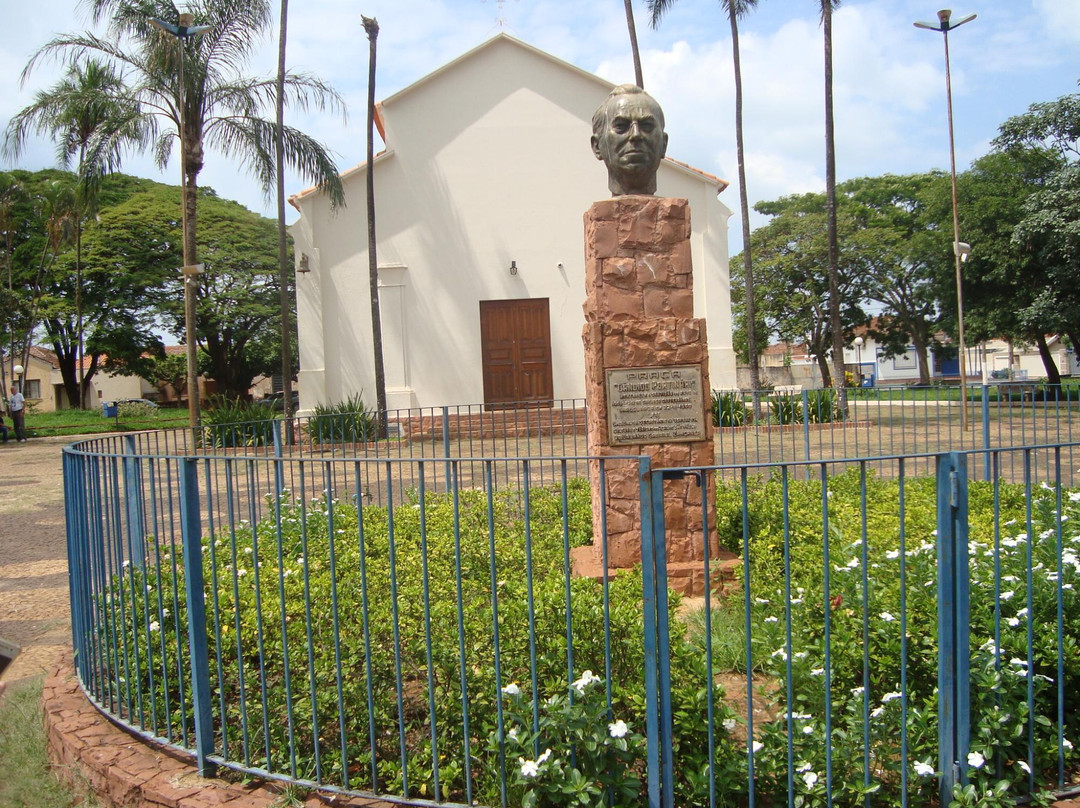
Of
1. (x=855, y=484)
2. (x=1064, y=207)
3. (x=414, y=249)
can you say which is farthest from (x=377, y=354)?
(x=1064, y=207)

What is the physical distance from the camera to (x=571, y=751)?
2.68m

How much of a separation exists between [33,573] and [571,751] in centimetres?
606

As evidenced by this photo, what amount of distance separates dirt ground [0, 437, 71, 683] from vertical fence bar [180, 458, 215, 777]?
2.00 metres

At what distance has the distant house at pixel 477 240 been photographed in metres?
18.8

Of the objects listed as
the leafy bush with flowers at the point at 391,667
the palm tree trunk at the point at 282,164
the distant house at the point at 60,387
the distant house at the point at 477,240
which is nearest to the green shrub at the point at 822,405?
the distant house at the point at 477,240

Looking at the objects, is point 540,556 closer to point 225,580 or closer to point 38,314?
point 225,580

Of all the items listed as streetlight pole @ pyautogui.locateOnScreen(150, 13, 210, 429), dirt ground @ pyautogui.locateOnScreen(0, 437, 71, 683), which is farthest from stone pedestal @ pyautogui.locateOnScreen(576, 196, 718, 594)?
streetlight pole @ pyautogui.locateOnScreen(150, 13, 210, 429)

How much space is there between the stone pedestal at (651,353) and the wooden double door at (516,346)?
1375 centimetres

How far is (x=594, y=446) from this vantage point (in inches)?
220

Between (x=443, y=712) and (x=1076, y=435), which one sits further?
(x=1076, y=435)

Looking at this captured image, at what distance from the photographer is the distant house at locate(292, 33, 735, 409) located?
61.7ft

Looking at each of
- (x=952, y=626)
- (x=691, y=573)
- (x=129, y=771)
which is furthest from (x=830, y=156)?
(x=129, y=771)

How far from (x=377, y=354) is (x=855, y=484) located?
488 inches

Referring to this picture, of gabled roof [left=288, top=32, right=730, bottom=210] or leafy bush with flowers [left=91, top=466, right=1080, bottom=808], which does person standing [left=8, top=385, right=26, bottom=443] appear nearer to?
gabled roof [left=288, top=32, right=730, bottom=210]
